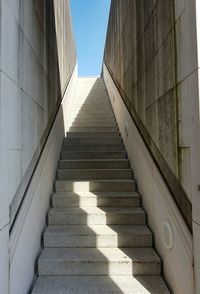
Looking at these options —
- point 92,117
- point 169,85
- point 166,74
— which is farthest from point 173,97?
point 92,117

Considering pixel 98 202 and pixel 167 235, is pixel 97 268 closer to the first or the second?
pixel 167 235

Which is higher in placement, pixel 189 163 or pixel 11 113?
pixel 11 113

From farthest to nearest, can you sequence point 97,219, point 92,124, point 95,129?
point 92,124 → point 95,129 → point 97,219

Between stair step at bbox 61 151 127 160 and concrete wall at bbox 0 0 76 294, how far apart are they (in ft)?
3.60

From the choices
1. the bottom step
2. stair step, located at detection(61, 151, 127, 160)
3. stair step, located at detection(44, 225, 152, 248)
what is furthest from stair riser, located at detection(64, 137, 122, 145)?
the bottom step

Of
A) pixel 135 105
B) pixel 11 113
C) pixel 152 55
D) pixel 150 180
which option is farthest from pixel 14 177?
pixel 135 105

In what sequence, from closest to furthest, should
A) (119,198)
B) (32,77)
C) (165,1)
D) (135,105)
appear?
1. (165,1)
2. (32,77)
3. (119,198)
4. (135,105)

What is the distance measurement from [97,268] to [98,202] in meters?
0.81

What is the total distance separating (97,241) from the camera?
7.79 feet

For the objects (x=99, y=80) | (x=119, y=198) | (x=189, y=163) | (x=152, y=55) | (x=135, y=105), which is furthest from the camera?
(x=99, y=80)

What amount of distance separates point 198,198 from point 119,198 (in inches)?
57.9

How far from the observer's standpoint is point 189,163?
5.18 ft

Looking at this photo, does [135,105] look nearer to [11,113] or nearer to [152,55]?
Result: [152,55]

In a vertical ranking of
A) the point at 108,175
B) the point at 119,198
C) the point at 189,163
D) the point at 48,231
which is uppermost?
the point at 189,163
